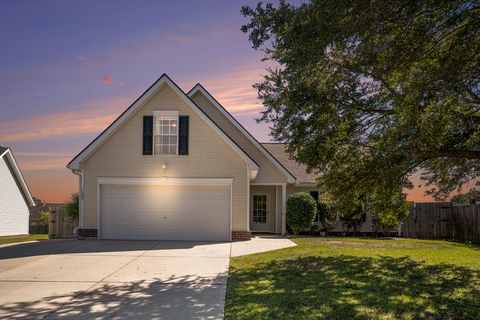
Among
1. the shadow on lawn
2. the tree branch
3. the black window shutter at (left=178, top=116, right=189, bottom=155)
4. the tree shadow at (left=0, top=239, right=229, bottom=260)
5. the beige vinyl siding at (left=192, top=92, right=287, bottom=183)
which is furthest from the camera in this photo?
the beige vinyl siding at (left=192, top=92, right=287, bottom=183)

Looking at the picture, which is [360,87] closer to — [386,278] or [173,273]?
[386,278]

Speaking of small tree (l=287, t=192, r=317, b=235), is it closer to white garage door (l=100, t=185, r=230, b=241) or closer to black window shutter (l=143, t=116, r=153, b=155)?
white garage door (l=100, t=185, r=230, b=241)

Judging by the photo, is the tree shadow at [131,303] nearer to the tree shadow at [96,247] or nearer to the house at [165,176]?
the tree shadow at [96,247]

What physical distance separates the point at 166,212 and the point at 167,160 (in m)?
2.21

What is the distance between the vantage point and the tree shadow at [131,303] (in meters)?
6.38

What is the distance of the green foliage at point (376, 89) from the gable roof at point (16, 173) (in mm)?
25218

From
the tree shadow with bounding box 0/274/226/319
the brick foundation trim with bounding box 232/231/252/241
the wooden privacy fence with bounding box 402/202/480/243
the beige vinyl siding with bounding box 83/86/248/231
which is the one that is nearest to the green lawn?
the tree shadow with bounding box 0/274/226/319

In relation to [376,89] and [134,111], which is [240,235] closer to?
[134,111]

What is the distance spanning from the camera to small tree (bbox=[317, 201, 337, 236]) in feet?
68.6

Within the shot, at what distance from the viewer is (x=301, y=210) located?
1945cm

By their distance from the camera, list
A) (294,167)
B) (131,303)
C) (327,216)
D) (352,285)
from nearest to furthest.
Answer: (131,303) < (352,285) < (327,216) < (294,167)

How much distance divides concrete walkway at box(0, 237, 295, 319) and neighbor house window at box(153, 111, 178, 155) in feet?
14.2

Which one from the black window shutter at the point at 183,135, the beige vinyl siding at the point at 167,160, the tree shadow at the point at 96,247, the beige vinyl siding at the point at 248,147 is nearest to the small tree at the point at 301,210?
the beige vinyl siding at the point at 248,147

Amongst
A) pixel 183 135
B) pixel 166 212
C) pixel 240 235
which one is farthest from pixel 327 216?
pixel 183 135
